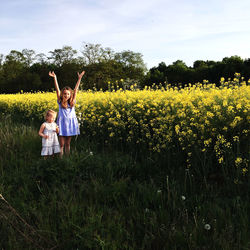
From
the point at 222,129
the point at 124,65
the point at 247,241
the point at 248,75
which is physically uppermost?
the point at 124,65

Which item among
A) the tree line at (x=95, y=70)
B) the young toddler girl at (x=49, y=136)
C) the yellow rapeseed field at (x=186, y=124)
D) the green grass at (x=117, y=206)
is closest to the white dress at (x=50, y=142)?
the young toddler girl at (x=49, y=136)

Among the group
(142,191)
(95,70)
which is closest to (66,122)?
(142,191)

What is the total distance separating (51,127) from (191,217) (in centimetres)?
299

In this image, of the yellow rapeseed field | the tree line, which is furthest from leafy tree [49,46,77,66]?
the yellow rapeseed field

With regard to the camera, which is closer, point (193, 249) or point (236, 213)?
point (193, 249)

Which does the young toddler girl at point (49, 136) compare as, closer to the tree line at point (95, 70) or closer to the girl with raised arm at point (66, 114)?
the girl with raised arm at point (66, 114)

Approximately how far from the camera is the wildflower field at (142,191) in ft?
8.20

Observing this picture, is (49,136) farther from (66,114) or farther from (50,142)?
(66,114)

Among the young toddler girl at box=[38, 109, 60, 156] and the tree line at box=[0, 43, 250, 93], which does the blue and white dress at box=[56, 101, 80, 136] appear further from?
the tree line at box=[0, 43, 250, 93]

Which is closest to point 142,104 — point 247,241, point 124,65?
point 247,241

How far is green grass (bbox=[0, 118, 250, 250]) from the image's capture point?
8.09ft

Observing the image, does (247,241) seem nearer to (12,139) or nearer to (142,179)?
(142,179)

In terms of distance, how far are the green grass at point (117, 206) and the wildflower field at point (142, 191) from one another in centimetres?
1

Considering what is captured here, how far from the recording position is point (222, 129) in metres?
3.93
